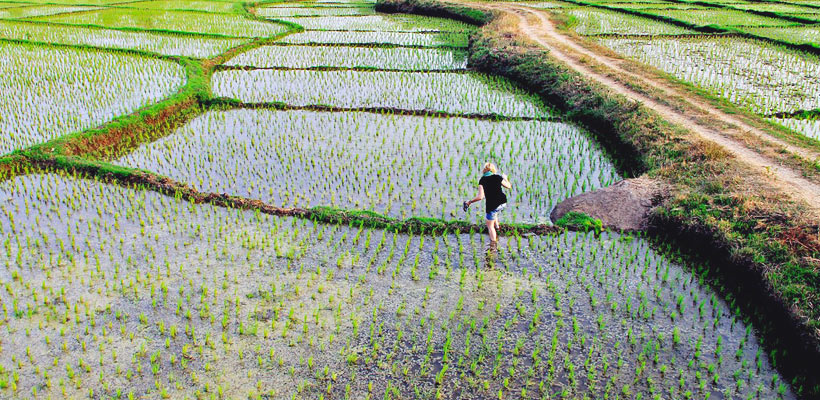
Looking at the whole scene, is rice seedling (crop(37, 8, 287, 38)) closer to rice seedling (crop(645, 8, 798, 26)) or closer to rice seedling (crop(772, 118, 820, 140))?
rice seedling (crop(772, 118, 820, 140))

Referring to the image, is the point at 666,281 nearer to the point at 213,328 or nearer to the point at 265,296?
the point at 265,296

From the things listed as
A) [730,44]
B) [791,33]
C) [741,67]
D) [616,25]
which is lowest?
[741,67]

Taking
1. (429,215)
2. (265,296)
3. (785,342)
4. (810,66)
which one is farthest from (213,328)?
(810,66)

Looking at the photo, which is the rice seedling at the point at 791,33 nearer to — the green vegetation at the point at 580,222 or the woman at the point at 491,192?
the green vegetation at the point at 580,222

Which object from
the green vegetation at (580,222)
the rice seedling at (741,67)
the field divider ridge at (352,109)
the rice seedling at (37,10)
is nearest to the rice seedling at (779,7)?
the rice seedling at (741,67)

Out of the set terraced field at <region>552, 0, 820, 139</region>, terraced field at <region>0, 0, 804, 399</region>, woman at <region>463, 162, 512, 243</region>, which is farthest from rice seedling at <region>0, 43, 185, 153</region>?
terraced field at <region>552, 0, 820, 139</region>

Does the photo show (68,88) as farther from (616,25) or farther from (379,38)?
(616,25)

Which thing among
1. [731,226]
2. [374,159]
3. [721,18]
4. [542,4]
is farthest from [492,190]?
[542,4]
